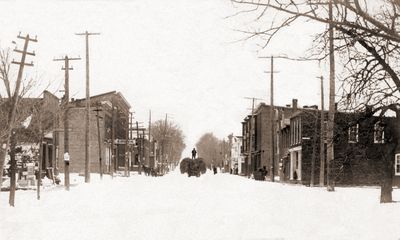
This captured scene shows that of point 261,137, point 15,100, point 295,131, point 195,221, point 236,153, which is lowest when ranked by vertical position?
point 236,153

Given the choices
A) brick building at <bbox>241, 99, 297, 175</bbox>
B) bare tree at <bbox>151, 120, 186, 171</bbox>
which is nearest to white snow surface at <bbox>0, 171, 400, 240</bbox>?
brick building at <bbox>241, 99, 297, 175</bbox>

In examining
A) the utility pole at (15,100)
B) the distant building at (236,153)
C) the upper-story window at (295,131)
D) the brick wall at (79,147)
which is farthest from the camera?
the distant building at (236,153)

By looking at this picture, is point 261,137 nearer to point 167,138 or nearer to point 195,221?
point 167,138

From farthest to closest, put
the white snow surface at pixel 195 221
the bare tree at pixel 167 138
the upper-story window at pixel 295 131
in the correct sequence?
1. the bare tree at pixel 167 138
2. the upper-story window at pixel 295 131
3. the white snow surface at pixel 195 221

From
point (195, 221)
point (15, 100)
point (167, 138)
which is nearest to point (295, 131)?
point (15, 100)

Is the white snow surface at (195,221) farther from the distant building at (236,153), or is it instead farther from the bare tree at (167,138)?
the distant building at (236,153)

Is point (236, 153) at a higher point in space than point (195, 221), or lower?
lower

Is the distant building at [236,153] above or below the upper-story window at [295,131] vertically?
below

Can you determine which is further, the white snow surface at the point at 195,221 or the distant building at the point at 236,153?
the distant building at the point at 236,153

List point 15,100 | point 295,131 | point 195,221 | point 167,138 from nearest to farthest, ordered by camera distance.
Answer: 1. point 195,221
2. point 15,100
3. point 295,131
4. point 167,138

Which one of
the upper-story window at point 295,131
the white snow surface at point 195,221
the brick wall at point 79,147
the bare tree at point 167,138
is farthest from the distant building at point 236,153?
the white snow surface at point 195,221

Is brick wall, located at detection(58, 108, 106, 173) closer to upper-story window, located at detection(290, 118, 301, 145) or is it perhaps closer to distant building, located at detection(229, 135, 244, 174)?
upper-story window, located at detection(290, 118, 301, 145)

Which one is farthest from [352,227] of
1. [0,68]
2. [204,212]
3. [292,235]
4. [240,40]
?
[0,68]

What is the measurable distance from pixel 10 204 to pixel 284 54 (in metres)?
14.1
